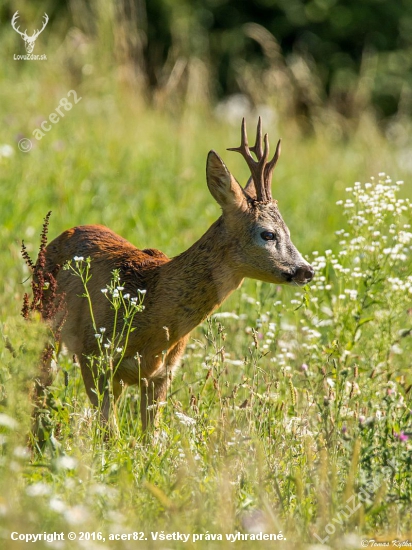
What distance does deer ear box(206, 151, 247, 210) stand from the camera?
4.71 metres

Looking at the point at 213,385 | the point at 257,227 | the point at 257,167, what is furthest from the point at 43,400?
the point at 257,167

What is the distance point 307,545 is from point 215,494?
1.32 feet

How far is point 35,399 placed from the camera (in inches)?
166

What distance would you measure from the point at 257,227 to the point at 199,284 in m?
0.42

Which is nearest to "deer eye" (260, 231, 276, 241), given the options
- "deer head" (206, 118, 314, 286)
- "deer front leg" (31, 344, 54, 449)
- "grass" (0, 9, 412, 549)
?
"deer head" (206, 118, 314, 286)

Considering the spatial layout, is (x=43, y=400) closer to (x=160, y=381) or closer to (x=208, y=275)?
(x=160, y=381)

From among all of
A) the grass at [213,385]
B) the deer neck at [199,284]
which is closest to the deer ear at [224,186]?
the deer neck at [199,284]

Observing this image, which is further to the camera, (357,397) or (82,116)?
(82,116)

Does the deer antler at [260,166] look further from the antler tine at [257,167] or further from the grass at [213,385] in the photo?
the grass at [213,385]

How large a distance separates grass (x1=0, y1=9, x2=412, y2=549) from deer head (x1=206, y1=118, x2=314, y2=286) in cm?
23

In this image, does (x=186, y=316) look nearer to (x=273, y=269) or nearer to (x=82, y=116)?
(x=273, y=269)

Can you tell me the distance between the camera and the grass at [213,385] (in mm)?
3199

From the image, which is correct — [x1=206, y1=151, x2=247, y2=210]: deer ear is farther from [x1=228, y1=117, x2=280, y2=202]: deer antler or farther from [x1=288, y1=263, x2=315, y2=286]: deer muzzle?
[x1=288, y1=263, x2=315, y2=286]: deer muzzle

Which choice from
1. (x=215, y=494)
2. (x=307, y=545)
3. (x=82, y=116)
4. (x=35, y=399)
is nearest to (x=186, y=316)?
(x=35, y=399)
